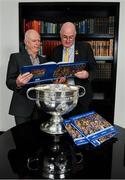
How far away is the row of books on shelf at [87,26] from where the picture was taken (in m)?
3.43

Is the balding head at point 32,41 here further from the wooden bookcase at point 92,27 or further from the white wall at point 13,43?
the white wall at point 13,43

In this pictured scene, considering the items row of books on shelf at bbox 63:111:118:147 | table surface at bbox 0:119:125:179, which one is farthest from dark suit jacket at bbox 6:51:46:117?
row of books on shelf at bbox 63:111:118:147

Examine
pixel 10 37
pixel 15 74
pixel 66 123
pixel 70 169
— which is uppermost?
pixel 10 37

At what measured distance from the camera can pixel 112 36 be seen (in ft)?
11.2

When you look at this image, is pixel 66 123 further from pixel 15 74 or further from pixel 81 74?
pixel 15 74

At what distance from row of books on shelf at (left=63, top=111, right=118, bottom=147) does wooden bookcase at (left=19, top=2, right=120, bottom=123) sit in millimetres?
1745

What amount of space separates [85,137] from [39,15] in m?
2.48

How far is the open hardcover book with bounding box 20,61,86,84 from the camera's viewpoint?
193cm

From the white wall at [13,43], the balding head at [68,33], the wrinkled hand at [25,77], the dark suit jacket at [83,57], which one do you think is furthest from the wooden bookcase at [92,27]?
the wrinkled hand at [25,77]

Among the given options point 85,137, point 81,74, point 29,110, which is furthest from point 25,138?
point 81,74

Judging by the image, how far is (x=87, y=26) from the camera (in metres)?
3.46

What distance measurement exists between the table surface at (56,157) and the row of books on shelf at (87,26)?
6.57ft

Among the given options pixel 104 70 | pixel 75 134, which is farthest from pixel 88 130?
pixel 104 70

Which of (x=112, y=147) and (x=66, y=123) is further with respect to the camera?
(x=66, y=123)
